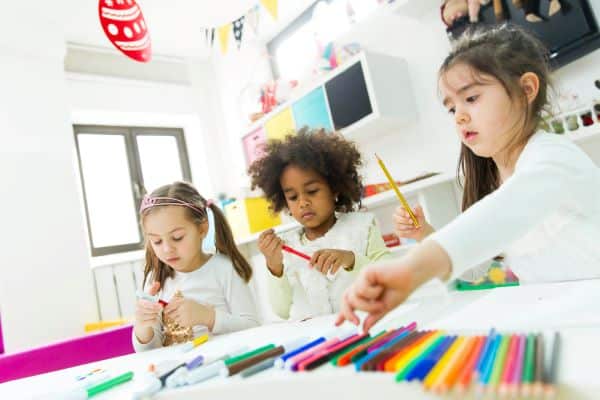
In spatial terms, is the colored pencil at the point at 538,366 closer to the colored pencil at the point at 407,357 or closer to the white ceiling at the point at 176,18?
the colored pencil at the point at 407,357

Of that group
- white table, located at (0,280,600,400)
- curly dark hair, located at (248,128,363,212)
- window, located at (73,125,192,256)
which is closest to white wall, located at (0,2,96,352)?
window, located at (73,125,192,256)

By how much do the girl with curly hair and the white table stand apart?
1.44 ft

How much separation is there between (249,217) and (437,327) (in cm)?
238

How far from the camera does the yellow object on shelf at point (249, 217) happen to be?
2852 mm

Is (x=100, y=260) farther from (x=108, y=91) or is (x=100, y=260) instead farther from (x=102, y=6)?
(x=102, y=6)

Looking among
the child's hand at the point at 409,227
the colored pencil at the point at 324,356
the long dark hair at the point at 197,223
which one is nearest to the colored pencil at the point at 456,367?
the colored pencil at the point at 324,356

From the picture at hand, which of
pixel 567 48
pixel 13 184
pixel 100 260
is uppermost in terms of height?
pixel 13 184

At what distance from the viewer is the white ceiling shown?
2.70 metres

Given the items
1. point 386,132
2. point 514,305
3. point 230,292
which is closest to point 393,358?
point 514,305

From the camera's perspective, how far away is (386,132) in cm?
240

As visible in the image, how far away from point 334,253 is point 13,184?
216cm

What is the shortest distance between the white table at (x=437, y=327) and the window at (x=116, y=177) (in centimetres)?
247

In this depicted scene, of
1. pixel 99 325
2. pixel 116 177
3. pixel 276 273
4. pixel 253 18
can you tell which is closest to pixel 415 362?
pixel 276 273

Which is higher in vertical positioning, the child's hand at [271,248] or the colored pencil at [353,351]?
the child's hand at [271,248]
